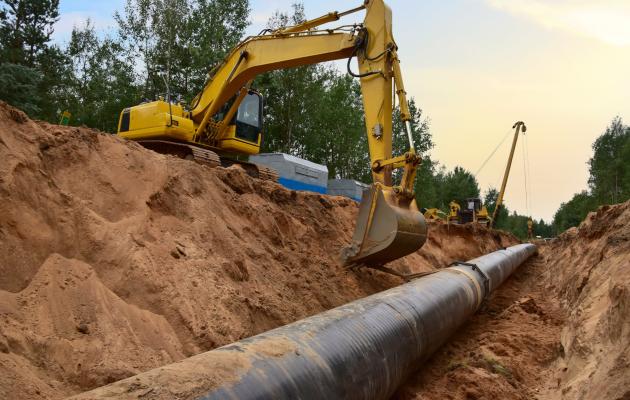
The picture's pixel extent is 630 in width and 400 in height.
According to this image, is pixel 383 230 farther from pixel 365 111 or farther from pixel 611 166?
pixel 611 166

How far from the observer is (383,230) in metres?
7.55

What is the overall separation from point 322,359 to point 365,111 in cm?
607

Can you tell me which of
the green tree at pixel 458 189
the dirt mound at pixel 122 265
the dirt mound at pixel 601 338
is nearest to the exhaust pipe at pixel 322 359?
the dirt mound at pixel 601 338

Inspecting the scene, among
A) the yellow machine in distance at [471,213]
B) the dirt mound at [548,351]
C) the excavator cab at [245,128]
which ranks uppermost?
the excavator cab at [245,128]

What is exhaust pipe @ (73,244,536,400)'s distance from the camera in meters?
2.38

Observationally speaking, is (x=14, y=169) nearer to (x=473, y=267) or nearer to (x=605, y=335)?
(x=605, y=335)

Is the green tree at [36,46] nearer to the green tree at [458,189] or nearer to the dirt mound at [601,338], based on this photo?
the dirt mound at [601,338]

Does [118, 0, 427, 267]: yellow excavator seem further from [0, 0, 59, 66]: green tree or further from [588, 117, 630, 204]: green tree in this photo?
[588, 117, 630, 204]: green tree

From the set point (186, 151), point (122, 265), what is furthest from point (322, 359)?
point (186, 151)

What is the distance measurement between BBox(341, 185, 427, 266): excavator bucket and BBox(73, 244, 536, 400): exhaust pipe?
2044mm

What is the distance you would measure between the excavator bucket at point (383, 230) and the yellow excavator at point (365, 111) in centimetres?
1

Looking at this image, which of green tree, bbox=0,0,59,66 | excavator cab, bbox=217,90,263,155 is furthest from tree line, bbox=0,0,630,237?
excavator cab, bbox=217,90,263,155

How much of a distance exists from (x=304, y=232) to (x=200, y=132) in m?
3.95

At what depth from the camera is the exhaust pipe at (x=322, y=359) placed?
2.38m
